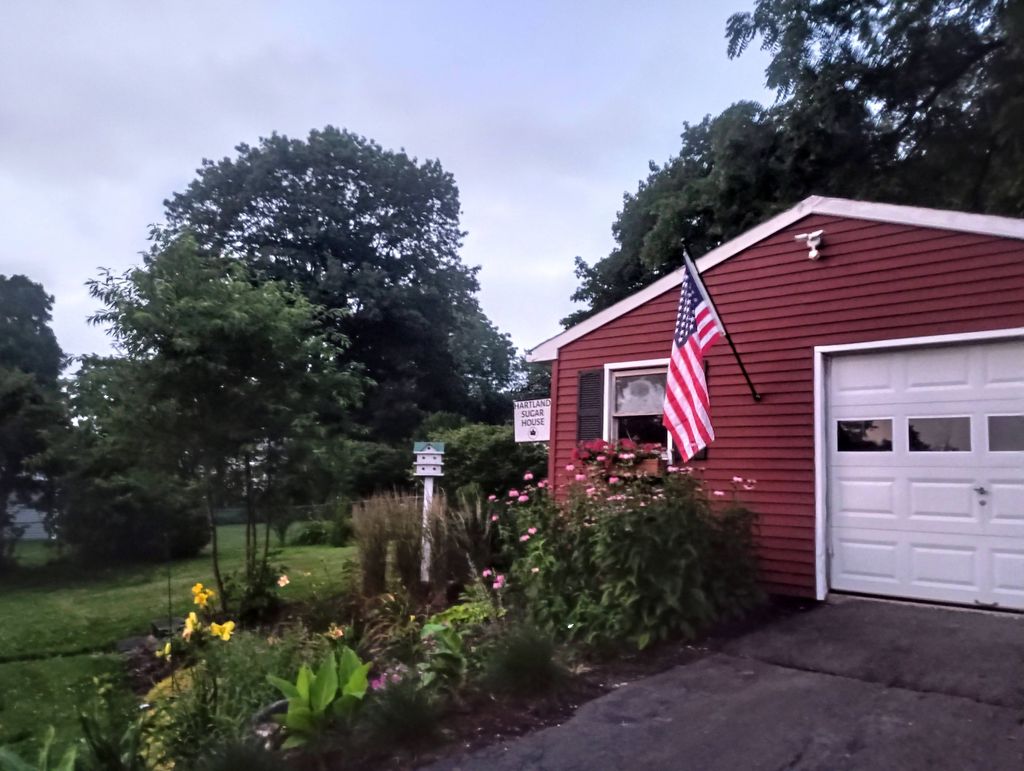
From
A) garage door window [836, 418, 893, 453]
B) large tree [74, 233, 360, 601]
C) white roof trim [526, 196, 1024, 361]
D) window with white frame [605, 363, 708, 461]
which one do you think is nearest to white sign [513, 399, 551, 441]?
white roof trim [526, 196, 1024, 361]

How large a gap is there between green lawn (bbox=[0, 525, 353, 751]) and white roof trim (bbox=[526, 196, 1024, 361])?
4.03 metres

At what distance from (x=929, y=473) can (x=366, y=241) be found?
27.5 meters

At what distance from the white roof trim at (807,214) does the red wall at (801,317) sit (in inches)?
2.7

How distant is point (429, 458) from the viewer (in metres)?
10.1

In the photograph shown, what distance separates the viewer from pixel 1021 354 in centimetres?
708

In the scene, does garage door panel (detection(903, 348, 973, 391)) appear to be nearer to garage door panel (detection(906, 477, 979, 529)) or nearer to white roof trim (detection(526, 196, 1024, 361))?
garage door panel (detection(906, 477, 979, 529))

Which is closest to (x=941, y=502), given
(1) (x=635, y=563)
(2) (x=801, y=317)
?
(2) (x=801, y=317)

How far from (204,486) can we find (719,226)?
1066cm

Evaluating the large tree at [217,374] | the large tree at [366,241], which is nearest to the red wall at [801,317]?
the large tree at [217,374]

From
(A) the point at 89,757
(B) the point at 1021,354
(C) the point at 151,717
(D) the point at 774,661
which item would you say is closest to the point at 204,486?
(C) the point at 151,717

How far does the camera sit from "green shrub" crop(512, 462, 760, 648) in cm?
684

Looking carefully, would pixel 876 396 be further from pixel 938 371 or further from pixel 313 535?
pixel 313 535

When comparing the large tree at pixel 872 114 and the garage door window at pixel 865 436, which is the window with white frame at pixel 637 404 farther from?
the large tree at pixel 872 114

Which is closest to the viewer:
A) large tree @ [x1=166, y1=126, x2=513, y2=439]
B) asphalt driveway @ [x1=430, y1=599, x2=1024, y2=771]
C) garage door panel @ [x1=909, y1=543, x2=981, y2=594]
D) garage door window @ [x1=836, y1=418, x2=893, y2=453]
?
asphalt driveway @ [x1=430, y1=599, x2=1024, y2=771]
